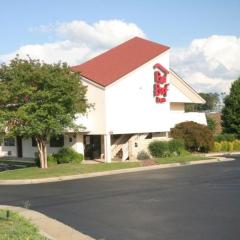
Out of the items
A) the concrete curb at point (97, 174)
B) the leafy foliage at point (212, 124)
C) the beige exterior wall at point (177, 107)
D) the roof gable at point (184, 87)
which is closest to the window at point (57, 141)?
the concrete curb at point (97, 174)

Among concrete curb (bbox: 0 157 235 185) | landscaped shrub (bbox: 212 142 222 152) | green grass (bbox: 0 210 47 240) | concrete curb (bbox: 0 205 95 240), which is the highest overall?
landscaped shrub (bbox: 212 142 222 152)

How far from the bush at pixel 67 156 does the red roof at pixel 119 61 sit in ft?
16.2

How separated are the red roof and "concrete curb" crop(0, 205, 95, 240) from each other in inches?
774

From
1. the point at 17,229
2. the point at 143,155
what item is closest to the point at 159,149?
the point at 143,155

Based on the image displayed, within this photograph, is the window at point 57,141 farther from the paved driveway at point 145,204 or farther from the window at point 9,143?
the paved driveway at point 145,204

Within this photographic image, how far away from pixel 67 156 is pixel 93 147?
4.09 m

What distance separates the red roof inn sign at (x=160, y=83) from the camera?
36.8m

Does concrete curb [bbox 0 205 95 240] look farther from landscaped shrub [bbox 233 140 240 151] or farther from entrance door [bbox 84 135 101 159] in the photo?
landscaped shrub [bbox 233 140 240 151]

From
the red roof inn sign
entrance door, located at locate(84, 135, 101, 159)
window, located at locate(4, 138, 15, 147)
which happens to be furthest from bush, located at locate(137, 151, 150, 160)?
window, located at locate(4, 138, 15, 147)

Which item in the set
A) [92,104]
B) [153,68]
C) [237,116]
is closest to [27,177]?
[92,104]

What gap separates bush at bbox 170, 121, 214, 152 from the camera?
40.2m

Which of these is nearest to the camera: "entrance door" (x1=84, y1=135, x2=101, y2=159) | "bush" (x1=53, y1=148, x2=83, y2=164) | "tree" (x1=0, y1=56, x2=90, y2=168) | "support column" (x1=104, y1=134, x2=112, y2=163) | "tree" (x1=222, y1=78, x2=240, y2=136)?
"tree" (x1=0, y1=56, x2=90, y2=168)

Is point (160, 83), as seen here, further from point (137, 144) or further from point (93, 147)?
point (93, 147)

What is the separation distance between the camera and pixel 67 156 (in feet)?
110
